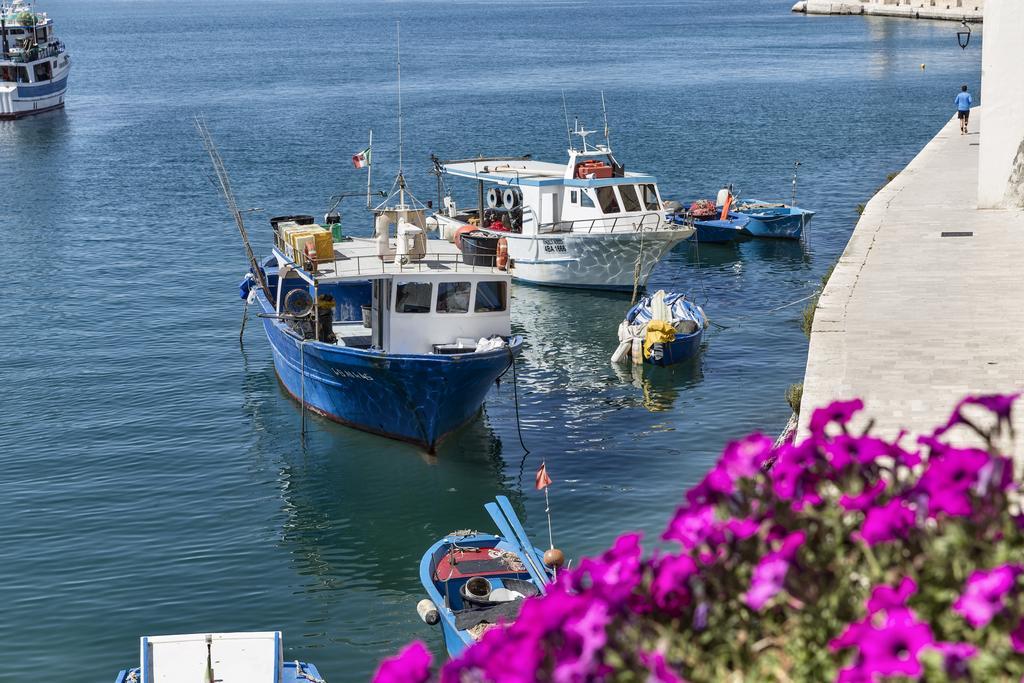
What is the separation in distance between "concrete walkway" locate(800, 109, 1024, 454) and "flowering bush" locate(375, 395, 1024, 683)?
7294mm

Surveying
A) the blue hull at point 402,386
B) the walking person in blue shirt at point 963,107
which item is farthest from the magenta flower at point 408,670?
the walking person in blue shirt at point 963,107

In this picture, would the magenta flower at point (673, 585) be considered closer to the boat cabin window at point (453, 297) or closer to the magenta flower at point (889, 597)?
the magenta flower at point (889, 597)

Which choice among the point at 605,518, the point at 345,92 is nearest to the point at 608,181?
the point at 605,518

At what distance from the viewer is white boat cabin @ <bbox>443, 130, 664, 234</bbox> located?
3506 cm

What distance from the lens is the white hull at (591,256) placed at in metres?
34.2

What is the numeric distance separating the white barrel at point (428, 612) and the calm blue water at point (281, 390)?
0.65 metres

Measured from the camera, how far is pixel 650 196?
117 ft

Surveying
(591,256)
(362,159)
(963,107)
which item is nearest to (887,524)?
(362,159)

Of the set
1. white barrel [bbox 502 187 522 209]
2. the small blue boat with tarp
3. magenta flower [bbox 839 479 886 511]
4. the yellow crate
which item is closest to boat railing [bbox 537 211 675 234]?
white barrel [bbox 502 187 522 209]

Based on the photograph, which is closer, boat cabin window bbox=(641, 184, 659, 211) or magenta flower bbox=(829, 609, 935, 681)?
magenta flower bbox=(829, 609, 935, 681)

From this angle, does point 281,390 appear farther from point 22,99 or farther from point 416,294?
point 22,99

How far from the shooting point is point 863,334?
738 inches

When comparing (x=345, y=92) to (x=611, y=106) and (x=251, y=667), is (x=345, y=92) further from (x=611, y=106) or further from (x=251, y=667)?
(x=251, y=667)

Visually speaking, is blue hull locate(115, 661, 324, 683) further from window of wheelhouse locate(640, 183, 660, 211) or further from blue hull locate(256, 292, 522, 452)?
window of wheelhouse locate(640, 183, 660, 211)
